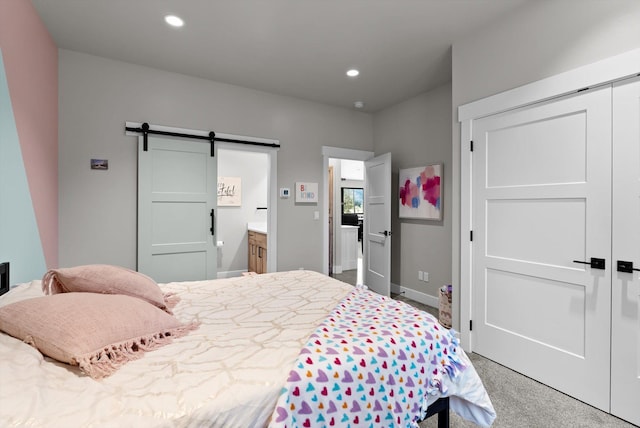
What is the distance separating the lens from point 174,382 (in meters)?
0.96

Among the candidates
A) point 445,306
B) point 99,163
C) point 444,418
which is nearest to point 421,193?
point 445,306

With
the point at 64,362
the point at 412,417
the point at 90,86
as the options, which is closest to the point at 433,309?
the point at 412,417

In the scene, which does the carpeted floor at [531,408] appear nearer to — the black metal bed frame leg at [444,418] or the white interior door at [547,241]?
the white interior door at [547,241]

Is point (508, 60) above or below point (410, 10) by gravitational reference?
below

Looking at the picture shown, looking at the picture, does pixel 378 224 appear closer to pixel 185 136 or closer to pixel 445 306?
pixel 445 306

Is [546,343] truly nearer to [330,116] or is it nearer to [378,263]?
[378,263]

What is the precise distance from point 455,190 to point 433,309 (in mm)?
1783

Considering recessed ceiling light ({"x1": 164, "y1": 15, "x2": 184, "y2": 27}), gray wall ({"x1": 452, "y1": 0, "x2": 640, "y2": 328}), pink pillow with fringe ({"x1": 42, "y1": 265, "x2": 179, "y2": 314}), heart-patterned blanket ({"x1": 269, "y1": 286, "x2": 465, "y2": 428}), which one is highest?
recessed ceiling light ({"x1": 164, "y1": 15, "x2": 184, "y2": 27})

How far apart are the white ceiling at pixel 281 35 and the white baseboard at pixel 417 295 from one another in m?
2.72

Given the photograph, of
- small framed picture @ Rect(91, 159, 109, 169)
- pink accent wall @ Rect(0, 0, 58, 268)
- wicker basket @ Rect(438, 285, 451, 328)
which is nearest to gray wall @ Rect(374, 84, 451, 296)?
wicker basket @ Rect(438, 285, 451, 328)

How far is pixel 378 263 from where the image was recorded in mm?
4492

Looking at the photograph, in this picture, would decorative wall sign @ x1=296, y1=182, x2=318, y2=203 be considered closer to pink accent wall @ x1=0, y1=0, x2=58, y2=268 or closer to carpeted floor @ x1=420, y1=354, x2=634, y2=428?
pink accent wall @ x1=0, y1=0, x2=58, y2=268

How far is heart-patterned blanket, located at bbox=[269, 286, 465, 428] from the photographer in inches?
41.0

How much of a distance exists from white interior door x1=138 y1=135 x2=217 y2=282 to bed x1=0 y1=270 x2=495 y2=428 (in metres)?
1.77
